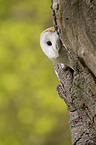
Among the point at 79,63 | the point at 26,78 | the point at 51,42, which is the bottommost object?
the point at 79,63

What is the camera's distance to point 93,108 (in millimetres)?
1119

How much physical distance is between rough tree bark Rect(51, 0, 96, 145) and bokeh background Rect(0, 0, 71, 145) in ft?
8.90

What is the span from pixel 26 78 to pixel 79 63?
10.0 feet

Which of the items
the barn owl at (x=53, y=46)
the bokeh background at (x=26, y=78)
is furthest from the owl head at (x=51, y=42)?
the bokeh background at (x=26, y=78)

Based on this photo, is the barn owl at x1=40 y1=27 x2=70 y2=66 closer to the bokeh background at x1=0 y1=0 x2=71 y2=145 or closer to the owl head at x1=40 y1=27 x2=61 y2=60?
the owl head at x1=40 y1=27 x2=61 y2=60

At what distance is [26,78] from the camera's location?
4027mm

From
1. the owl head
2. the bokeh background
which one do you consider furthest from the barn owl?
the bokeh background

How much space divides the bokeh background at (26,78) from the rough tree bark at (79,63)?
2.71 meters

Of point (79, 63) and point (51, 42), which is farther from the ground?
point (51, 42)

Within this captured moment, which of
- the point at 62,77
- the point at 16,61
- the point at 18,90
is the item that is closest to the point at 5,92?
the point at 18,90

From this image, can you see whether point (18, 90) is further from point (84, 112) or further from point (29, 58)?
point (84, 112)

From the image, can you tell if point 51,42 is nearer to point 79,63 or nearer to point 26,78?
point 79,63

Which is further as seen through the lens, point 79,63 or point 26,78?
point 26,78

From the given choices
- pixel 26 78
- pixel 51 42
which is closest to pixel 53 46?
pixel 51 42
